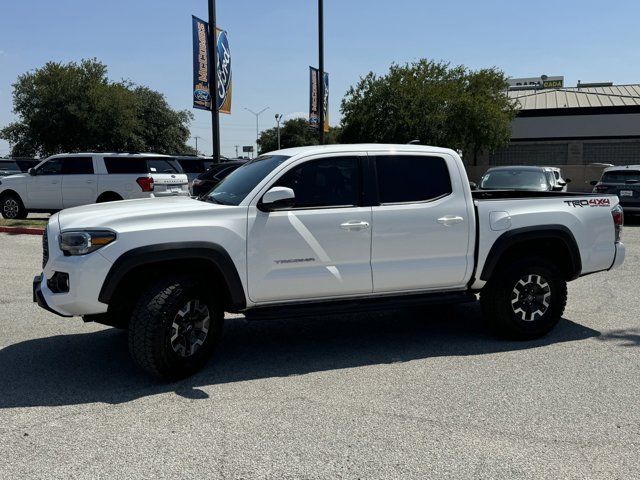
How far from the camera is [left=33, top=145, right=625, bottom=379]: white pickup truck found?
4535mm

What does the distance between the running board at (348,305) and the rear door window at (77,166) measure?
39.3 feet

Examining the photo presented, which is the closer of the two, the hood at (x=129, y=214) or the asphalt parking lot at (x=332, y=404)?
the asphalt parking lot at (x=332, y=404)

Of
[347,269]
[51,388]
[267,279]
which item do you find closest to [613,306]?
[347,269]

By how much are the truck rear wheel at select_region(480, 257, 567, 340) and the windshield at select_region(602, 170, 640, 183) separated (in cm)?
1236

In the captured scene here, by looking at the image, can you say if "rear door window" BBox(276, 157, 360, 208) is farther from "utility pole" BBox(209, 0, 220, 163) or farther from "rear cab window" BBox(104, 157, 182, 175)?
"utility pole" BBox(209, 0, 220, 163)

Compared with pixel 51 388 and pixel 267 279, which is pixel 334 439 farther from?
pixel 51 388

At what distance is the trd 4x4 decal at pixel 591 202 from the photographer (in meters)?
5.98

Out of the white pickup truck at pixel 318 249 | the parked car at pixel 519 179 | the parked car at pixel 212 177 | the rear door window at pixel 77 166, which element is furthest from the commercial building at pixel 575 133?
the white pickup truck at pixel 318 249

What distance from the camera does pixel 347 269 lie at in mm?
5133

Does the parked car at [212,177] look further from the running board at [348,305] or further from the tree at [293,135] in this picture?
the tree at [293,135]

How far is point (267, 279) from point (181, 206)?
3.02ft

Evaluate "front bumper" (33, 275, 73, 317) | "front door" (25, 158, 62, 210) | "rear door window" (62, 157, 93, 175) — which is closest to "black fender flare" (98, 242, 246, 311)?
"front bumper" (33, 275, 73, 317)

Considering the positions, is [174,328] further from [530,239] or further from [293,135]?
[293,135]

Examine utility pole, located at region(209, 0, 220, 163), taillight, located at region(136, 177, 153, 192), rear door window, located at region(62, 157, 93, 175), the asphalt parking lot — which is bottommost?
the asphalt parking lot
